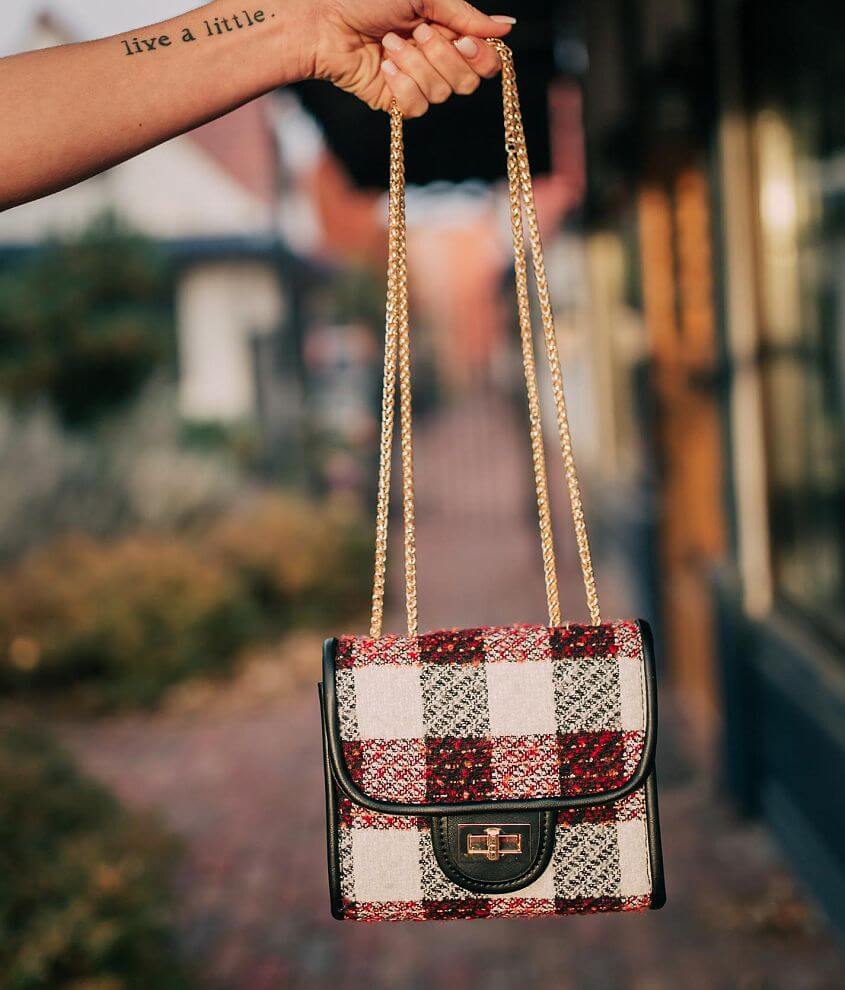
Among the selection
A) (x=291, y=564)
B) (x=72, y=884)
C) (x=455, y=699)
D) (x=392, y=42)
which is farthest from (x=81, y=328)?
(x=455, y=699)

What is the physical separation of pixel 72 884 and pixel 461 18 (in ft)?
7.78

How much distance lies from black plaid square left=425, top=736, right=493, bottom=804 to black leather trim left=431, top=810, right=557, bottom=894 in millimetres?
30

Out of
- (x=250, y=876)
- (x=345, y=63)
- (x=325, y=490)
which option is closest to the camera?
(x=345, y=63)

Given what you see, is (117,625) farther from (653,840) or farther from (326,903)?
(653,840)

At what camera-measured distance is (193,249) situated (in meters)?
16.0

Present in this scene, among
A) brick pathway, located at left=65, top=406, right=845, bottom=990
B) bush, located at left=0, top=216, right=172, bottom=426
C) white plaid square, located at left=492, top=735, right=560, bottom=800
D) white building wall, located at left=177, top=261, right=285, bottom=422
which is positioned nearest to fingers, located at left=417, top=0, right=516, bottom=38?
white plaid square, located at left=492, top=735, right=560, bottom=800

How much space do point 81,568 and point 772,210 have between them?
4625mm

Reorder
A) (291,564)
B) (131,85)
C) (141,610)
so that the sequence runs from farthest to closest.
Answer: (291,564), (141,610), (131,85)

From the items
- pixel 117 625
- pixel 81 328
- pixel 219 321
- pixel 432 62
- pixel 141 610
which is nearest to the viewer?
pixel 432 62

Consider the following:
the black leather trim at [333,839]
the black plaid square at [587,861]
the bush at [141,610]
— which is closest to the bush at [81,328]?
the bush at [141,610]

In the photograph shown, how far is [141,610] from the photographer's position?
637cm

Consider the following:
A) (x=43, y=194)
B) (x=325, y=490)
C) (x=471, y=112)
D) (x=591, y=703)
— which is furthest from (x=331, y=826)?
(x=325, y=490)

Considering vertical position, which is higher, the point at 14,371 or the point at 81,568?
the point at 14,371

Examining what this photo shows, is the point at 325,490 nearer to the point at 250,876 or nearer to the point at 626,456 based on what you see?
the point at 626,456
